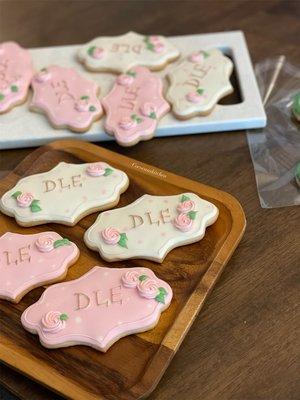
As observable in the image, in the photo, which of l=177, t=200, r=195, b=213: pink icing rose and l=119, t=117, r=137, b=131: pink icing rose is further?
l=119, t=117, r=137, b=131: pink icing rose

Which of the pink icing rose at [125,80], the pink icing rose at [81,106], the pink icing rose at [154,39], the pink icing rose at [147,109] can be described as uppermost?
the pink icing rose at [154,39]

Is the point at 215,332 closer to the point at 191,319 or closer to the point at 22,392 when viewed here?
the point at 191,319

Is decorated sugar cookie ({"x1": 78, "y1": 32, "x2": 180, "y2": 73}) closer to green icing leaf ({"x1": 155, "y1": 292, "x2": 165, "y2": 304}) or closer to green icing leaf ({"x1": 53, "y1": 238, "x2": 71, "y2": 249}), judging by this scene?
green icing leaf ({"x1": 53, "y1": 238, "x2": 71, "y2": 249})

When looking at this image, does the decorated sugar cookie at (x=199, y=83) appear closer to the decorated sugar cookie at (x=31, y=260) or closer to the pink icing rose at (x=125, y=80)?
the pink icing rose at (x=125, y=80)

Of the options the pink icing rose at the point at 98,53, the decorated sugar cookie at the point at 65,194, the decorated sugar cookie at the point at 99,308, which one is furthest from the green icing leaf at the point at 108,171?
the pink icing rose at the point at 98,53

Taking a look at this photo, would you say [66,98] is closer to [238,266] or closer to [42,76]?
[42,76]

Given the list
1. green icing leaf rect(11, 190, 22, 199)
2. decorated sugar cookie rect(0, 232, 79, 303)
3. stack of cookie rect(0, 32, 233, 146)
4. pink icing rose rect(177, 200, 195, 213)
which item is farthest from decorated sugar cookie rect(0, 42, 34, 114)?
pink icing rose rect(177, 200, 195, 213)
